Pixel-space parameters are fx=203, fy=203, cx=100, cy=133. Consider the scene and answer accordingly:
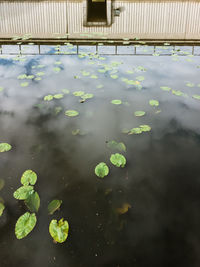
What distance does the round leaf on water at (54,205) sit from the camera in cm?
140

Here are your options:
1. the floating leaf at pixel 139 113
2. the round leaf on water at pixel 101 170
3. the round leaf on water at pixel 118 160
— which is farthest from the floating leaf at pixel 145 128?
the round leaf on water at pixel 101 170

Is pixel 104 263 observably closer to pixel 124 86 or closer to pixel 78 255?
pixel 78 255

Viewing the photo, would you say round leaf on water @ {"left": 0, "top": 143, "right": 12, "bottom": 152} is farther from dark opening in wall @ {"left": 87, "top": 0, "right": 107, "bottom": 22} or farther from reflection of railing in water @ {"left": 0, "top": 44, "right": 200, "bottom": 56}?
dark opening in wall @ {"left": 87, "top": 0, "right": 107, "bottom": 22}

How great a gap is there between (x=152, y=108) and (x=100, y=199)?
1540 millimetres

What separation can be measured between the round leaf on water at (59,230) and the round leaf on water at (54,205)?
3.6 inches

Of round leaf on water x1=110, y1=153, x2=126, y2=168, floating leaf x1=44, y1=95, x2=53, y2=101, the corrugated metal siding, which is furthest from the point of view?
the corrugated metal siding

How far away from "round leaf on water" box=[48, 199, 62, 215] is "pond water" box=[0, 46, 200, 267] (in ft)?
0.10

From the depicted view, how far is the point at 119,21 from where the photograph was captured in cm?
854

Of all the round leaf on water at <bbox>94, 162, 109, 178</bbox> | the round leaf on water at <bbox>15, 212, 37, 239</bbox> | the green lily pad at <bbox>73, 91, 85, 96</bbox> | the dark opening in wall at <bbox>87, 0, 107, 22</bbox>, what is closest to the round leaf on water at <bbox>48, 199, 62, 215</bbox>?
the round leaf on water at <bbox>15, 212, 37, 239</bbox>

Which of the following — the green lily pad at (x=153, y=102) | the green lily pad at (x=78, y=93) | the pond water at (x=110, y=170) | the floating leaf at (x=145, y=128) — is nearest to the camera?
the pond water at (x=110, y=170)

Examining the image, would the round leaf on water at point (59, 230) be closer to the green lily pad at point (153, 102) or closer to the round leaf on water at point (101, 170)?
the round leaf on water at point (101, 170)

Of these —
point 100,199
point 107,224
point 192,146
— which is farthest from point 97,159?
point 192,146

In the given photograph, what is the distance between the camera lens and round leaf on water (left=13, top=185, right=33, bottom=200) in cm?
147

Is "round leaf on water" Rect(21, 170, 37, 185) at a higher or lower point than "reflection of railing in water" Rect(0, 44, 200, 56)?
lower
